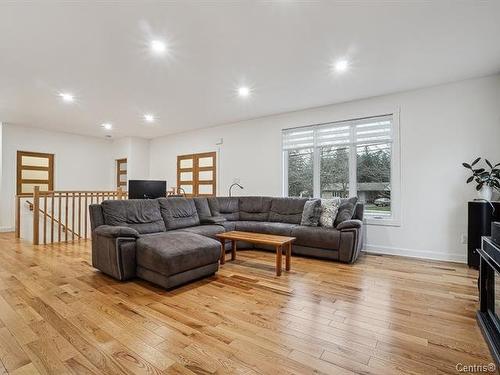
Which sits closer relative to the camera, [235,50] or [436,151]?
[235,50]

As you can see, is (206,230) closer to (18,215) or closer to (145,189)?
(145,189)

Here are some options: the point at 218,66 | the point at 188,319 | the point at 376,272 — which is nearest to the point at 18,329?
the point at 188,319

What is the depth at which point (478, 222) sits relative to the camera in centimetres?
333

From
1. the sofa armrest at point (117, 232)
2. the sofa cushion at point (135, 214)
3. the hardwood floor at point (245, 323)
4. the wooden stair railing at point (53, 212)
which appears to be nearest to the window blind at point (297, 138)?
the hardwood floor at point (245, 323)

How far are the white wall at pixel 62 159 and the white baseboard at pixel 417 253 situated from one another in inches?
298

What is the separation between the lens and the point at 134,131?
23.3 feet

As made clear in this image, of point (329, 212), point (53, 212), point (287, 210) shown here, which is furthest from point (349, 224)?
point (53, 212)

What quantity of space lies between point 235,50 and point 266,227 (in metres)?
2.78

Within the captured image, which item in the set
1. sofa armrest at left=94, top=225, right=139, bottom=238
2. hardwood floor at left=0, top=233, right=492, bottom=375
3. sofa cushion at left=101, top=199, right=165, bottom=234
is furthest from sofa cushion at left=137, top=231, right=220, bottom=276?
sofa cushion at left=101, top=199, right=165, bottom=234

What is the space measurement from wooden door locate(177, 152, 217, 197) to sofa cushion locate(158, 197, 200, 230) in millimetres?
2208

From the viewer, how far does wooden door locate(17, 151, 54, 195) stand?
638cm

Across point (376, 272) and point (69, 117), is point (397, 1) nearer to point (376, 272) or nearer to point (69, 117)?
point (376, 272)

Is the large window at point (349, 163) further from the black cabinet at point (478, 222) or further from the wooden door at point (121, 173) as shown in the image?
the wooden door at point (121, 173)

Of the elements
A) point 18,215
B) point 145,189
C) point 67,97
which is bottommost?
point 18,215
